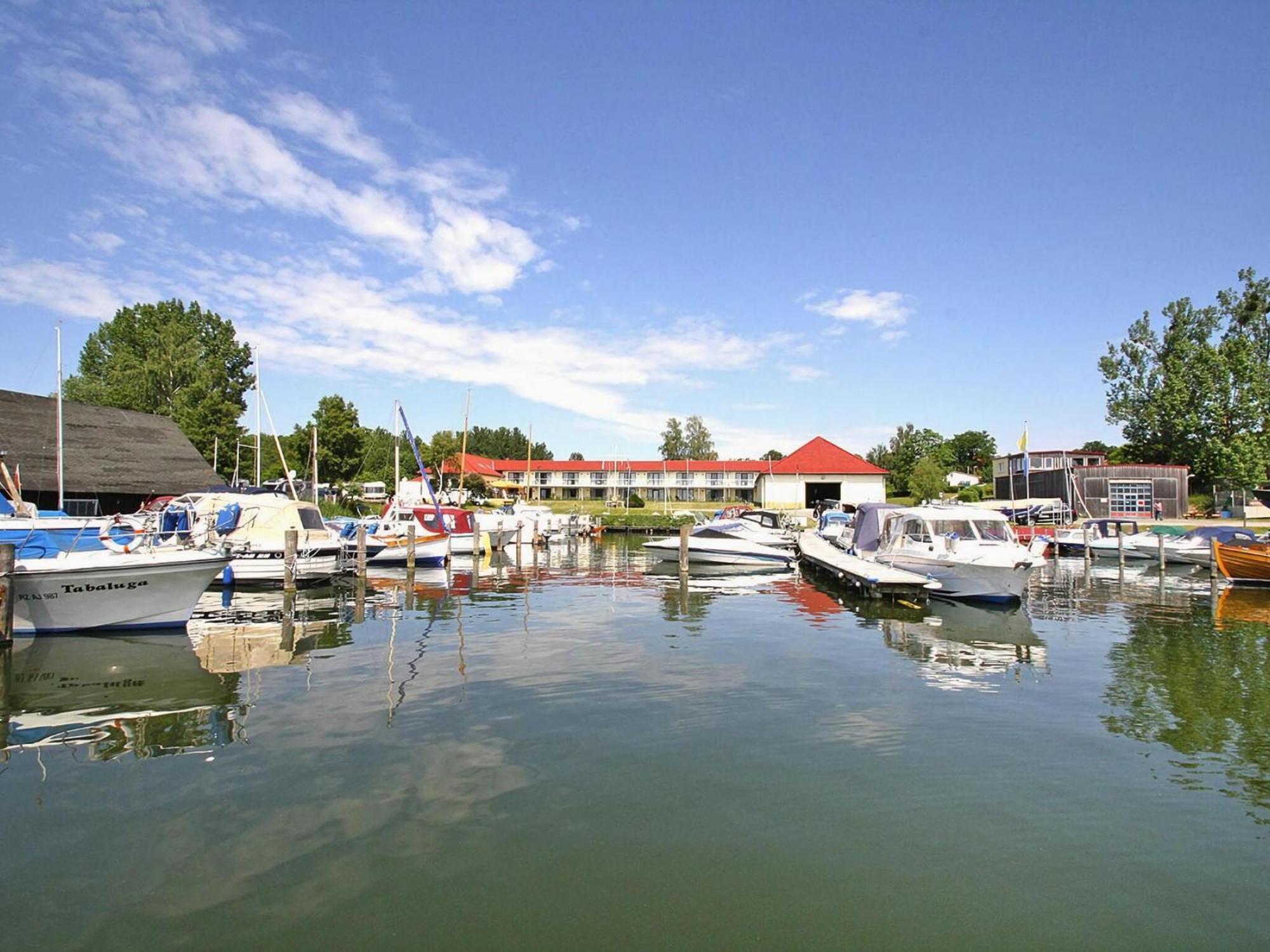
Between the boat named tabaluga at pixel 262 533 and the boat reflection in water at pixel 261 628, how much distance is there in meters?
0.89

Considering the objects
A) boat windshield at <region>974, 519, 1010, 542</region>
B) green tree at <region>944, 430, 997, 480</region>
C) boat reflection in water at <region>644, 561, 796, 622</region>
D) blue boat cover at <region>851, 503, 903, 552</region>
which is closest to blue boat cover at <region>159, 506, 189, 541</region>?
boat reflection in water at <region>644, 561, 796, 622</region>

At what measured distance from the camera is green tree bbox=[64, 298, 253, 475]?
2347 inches

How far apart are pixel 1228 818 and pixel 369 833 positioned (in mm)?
7605

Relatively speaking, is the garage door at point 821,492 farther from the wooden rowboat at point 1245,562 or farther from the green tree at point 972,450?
the wooden rowboat at point 1245,562

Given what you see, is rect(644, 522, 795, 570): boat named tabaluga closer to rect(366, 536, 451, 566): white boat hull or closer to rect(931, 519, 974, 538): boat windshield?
rect(366, 536, 451, 566): white boat hull

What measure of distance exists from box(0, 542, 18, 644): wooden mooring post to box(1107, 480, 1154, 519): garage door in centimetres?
6240

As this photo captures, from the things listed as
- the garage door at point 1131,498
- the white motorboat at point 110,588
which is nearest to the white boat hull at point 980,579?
A: the white motorboat at point 110,588

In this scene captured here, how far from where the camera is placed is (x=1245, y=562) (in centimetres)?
2602

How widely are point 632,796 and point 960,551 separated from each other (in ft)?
53.0

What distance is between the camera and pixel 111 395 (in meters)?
58.7

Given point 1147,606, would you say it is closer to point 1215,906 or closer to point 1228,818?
point 1228,818

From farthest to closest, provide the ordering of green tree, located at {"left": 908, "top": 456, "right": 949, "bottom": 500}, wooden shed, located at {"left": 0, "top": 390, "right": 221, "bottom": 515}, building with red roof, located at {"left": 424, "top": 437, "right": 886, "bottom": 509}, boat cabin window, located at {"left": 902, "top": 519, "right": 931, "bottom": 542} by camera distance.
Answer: building with red roof, located at {"left": 424, "top": 437, "right": 886, "bottom": 509}
green tree, located at {"left": 908, "top": 456, "right": 949, "bottom": 500}
wooden shed, located at {"left": 0, "top": 390, "right": 221, "bottom": 515}
boat cabin window, located at {"left": 902, "top": 519, "right": 931, "bottom": 542}

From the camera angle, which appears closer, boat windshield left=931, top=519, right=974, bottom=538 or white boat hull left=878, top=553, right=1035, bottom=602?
white boat hull left=878, top=553, right=1035, bottom=602

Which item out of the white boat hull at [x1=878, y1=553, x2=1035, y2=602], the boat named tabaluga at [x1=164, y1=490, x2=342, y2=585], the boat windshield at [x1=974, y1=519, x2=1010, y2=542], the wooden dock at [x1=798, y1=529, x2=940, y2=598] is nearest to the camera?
the white boat hull at [x1=878, y1=553, x2=1035, y2=602]
